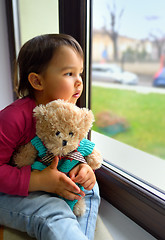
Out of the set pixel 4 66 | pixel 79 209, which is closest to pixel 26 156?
pixel 79 209

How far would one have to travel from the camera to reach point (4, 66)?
141 centimetres

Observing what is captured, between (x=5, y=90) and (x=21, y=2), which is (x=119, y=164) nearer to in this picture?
(x=5, y=90)

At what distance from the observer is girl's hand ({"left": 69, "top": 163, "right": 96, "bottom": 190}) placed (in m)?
0.63

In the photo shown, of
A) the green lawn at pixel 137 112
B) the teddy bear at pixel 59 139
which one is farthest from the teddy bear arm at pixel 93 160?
the green lawn at pixel 137 112

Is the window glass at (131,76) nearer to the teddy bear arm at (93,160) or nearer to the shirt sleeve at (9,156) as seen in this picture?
the teddy bear arm at (93,160)

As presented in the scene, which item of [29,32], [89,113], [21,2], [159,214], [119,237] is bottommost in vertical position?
[119,237]

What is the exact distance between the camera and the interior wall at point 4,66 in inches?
52.8

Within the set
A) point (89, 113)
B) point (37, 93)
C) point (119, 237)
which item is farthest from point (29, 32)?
point (119, 237)

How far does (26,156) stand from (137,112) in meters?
1.50

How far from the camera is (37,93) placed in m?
0.73

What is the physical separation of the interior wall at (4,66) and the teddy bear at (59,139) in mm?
908

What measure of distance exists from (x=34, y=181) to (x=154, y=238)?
0.45 metres

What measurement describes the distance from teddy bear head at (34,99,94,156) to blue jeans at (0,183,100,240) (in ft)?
0.51

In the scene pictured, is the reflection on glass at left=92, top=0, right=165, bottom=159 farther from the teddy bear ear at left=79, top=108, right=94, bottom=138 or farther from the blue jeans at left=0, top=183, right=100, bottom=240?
the blue jeans at left=0, top=183, right=100, bottom=240
